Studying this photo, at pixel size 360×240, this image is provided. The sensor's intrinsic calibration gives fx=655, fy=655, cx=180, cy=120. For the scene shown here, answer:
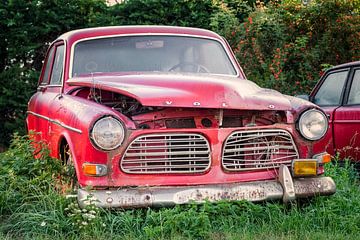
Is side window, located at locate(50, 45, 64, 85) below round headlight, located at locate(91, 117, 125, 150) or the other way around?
the other way around

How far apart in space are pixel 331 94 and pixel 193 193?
11.2 feet

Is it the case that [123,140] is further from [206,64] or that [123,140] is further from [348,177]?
[348,177]

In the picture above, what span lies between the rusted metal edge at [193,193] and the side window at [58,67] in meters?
2.14

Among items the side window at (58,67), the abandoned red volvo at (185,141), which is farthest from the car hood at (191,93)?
the side window at (58,67)

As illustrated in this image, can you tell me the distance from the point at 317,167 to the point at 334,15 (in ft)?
24.6

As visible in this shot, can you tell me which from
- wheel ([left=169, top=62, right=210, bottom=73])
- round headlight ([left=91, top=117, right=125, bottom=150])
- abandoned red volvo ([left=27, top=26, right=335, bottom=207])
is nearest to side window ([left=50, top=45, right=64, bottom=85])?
abandoned red volvo ([left=27, top=26, right=335, bottom=207])

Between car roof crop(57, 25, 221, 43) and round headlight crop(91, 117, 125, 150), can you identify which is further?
car roof crop(57, 25, 221, 43)

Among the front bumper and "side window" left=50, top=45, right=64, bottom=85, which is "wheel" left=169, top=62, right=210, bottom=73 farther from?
the front bumper

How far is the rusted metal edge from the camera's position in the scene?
15.0ft

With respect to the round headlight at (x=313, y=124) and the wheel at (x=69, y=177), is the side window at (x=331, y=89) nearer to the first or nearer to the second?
the round headlight at (x=313, y=124)

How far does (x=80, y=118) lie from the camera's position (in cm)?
485

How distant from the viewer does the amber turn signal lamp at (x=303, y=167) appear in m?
4.98

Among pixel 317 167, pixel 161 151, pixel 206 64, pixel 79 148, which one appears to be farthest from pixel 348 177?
pixel 79 148

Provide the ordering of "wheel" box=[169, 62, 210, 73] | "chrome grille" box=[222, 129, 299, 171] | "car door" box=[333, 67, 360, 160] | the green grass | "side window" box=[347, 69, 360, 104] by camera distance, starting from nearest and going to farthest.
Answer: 1. the green grass
2. "chrome grille" box=[222, 129, 299, 171]
3. "wheel" box=[169, 62, 210, 73]
4. "car door" box=[333, 67, 360, 160]
5. "side window" box=[347, 69, 360, 104]
